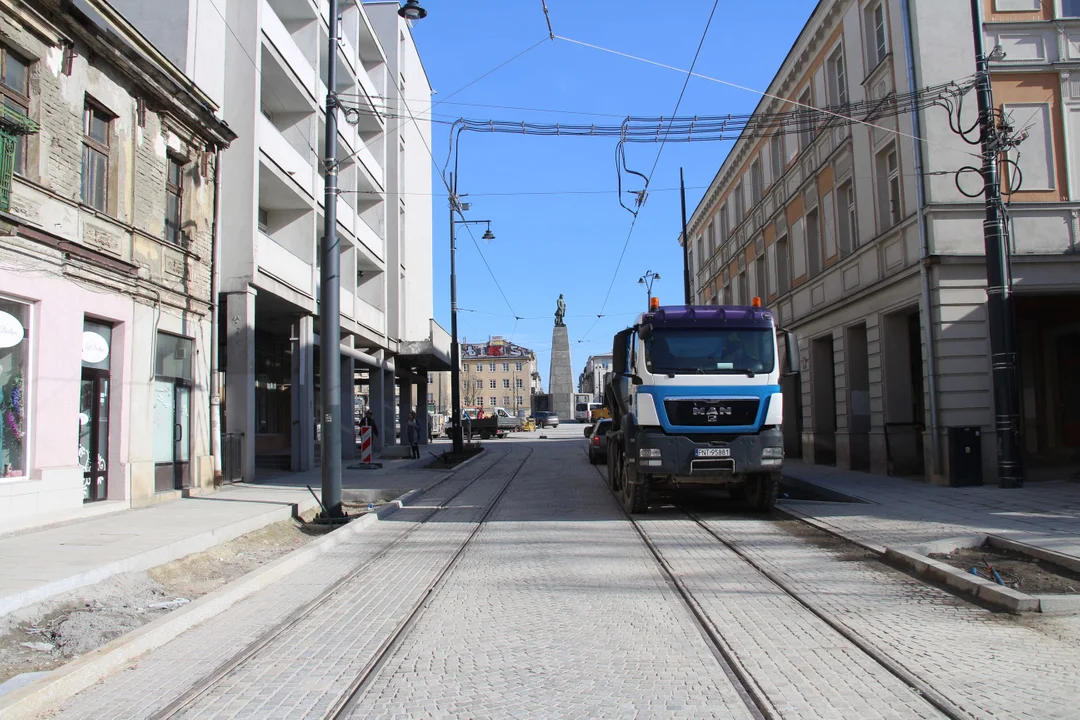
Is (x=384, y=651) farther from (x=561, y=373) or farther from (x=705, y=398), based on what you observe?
(x=561, y=373)

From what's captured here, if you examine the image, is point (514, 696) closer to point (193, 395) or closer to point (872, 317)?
point (193, 395)

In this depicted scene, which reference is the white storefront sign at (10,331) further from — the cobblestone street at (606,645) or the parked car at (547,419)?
the parked car at (547,419)

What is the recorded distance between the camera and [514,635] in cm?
582

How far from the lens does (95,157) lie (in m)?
12.4

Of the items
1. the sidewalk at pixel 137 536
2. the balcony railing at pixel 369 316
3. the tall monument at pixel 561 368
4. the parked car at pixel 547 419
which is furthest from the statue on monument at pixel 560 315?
the sidewalk at pixel 137 536

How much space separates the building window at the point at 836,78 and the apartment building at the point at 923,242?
0.06 m

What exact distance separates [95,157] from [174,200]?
2652 millimetres

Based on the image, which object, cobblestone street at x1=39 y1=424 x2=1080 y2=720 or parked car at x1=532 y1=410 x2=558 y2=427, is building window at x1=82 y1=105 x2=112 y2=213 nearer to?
cobblestone street at x1=39 y1=424 x2=1080 y2=720

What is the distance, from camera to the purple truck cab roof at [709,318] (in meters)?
12.0

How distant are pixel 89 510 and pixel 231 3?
12.2 metres

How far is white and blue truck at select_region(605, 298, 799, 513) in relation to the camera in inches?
454

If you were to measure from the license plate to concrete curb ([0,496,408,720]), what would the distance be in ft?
18.3

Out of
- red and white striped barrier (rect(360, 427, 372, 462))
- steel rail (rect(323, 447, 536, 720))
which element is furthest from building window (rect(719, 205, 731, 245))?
steel rail (rect(323, 447, 536, 720))

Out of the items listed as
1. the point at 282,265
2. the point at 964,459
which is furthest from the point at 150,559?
the point at 964,459
